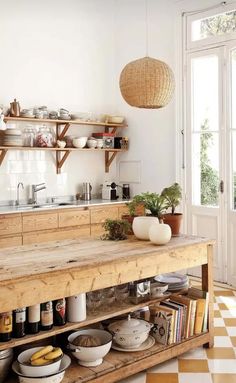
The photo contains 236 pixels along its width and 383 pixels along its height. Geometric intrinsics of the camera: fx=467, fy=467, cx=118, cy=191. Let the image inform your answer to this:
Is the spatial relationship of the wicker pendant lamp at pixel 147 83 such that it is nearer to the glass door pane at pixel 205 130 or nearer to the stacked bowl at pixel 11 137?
the glass door pane at pixel 205 130

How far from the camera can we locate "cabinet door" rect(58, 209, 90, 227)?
5375 millimetres

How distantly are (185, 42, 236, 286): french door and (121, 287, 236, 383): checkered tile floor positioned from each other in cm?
168

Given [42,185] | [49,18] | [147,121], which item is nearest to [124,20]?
[49,18]

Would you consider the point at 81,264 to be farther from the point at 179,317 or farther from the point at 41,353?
the point at 179,317

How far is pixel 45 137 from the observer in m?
5.80

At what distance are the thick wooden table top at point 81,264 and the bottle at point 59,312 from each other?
0.58 ft

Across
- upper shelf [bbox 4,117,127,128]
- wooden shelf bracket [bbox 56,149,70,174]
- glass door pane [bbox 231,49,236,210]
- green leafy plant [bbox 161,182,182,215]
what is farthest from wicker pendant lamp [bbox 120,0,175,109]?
wooden shelf bracket [bbox 56,149,70,174]

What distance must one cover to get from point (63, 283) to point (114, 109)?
4548 millimetres

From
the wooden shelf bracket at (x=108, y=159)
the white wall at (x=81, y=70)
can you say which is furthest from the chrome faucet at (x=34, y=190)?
the wooden shelf bracket at (x=108, y=159)

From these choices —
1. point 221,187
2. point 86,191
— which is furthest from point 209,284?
point 86,191

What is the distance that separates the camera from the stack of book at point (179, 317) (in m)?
3.22

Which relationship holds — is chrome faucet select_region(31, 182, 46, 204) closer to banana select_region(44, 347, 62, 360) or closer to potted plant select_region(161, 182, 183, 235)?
potted plant select_region(161, 182, 183, 235)

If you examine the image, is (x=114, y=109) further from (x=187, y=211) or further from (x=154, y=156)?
(x=187, y=211)

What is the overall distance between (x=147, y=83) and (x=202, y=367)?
2.05 metres
